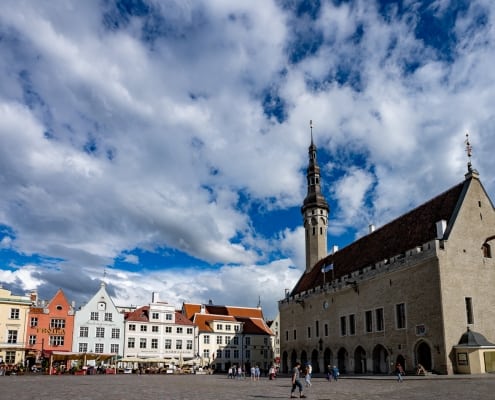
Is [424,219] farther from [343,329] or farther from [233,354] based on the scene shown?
[233,354]

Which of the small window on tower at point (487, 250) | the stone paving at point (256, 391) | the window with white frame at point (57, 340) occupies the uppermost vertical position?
the small window on tower at point (487, 250)

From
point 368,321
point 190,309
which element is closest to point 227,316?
point 190,309

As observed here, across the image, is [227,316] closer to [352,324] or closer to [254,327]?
[254,327]

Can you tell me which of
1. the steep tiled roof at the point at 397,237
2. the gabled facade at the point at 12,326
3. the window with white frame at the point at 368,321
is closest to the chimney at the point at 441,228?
the steep tiled roof at the point at 397,237

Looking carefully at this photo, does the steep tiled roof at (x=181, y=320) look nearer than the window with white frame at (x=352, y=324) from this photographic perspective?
No

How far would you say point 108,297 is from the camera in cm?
5841

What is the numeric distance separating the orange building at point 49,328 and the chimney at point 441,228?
1538 inches

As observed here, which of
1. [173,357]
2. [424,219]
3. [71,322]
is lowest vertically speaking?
[173,357]

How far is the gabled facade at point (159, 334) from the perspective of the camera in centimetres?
5847

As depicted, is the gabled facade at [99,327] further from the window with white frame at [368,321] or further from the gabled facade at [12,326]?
the window with white frame at [368,321]

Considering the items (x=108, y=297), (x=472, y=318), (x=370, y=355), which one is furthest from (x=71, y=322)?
(x=472, y=318)

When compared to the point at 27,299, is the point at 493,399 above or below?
below

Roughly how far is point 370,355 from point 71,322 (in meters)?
32.7

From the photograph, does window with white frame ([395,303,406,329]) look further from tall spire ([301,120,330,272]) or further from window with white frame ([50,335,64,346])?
window with white frame ([50,335,64,346])
